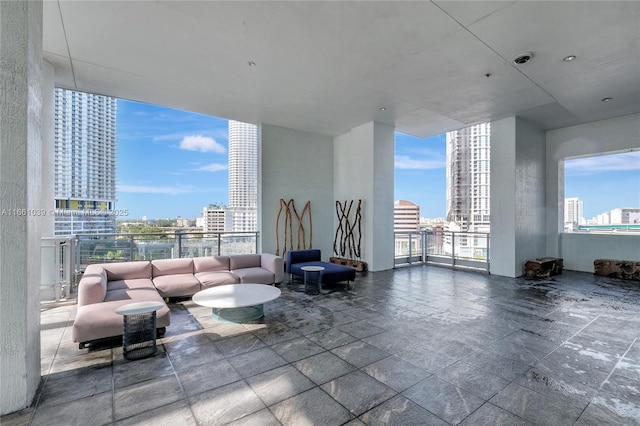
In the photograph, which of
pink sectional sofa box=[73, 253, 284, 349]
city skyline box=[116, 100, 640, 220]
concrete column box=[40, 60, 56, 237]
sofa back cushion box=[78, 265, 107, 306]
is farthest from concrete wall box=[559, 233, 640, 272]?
concrete column box=[40, 60, 56, 237]

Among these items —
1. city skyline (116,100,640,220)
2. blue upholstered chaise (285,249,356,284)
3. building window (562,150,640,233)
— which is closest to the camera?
blue upholstered chaise (285,249,356,284)

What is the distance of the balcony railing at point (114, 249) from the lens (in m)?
4.63

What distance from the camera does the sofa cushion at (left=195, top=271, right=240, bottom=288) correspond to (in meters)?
4.77

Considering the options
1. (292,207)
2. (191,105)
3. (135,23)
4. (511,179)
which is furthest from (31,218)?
(511,179)

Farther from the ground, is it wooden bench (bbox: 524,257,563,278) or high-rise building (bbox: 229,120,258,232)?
high-rise building (bbox: 229,120,258,232)

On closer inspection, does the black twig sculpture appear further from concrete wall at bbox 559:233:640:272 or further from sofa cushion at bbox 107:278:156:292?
concrete wall at bbox 559:233:640:272

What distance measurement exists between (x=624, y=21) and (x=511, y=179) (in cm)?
380

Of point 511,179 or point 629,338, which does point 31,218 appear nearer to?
point 629,338

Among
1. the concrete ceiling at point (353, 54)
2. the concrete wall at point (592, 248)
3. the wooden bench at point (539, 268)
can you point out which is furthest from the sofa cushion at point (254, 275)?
the concrete wall at point (592, 248)

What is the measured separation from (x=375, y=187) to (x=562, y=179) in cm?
515

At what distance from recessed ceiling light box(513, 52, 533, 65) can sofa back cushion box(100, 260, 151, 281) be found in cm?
642

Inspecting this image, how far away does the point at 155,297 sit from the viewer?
3.72 m

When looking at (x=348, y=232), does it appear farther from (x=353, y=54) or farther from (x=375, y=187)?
(x=353, y=54)

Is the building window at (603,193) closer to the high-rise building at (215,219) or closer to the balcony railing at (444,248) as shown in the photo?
the balcony railing at (444,248)
